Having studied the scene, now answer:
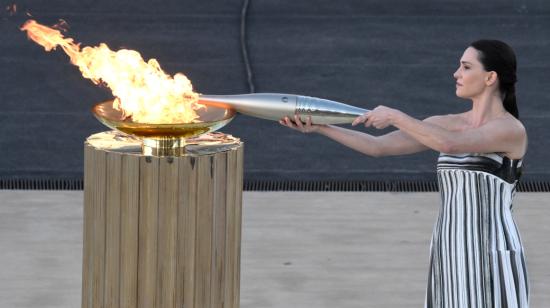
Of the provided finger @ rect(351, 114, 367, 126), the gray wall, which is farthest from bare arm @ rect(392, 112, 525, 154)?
the gray wall

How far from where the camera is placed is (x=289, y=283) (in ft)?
23.3

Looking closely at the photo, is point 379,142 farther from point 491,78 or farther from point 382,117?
point 491,78

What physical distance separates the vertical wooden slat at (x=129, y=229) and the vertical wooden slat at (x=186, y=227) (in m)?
0.15

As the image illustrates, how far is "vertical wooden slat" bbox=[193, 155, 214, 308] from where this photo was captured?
4574 millimetres

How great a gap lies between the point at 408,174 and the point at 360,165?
39 cm

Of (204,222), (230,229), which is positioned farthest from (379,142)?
(204,222)

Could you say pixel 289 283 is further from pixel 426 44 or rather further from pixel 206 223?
pixel 426 44

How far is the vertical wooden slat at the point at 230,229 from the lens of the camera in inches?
184

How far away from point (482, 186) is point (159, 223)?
45.9 inches

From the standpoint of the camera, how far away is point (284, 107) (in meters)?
4.83

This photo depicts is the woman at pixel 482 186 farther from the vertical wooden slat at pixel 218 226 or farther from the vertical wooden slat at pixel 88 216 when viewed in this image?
the vertical wooden slat at pixel 88 216

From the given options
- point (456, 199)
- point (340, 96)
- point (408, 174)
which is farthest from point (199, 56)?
point (456, 199)

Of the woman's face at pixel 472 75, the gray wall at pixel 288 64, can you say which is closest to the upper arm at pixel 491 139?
the woman's face at pixel 472 75

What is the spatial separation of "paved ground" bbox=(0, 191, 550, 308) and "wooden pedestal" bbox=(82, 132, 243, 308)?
84.1 inches
